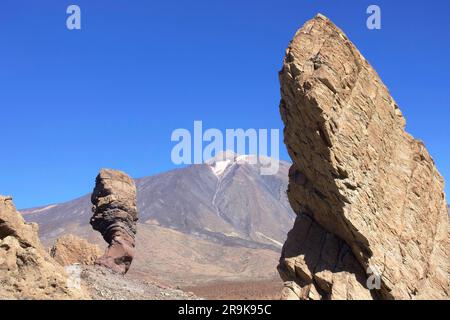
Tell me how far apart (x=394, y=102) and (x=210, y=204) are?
17244 cm

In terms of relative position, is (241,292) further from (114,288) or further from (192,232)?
(192,232)

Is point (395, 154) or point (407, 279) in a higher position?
point (395, 154)

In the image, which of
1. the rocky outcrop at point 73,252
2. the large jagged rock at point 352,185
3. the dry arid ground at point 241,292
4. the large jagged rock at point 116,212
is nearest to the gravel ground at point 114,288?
the large jagged rock at point 116,212

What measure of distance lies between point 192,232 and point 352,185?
405 feet

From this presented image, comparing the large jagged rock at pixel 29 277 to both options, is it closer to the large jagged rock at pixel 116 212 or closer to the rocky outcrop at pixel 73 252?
the large jagged rock at pixel 116 212

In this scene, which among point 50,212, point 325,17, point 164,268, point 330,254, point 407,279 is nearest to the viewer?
point 407,279

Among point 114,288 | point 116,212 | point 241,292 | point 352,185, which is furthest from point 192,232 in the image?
point 352,185

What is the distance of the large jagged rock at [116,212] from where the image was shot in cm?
3256

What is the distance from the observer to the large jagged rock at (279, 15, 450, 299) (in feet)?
55.8

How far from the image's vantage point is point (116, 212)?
1318 inches

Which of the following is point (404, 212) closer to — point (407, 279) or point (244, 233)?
point (407, 279)

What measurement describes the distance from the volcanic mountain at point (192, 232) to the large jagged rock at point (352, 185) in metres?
55.7

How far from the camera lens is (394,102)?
19688mm
